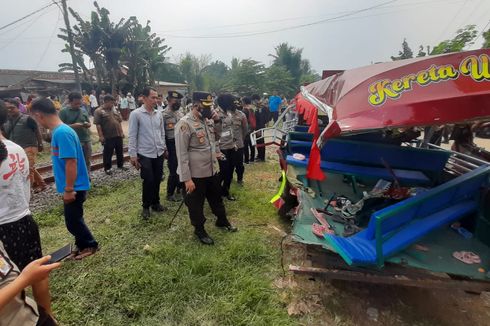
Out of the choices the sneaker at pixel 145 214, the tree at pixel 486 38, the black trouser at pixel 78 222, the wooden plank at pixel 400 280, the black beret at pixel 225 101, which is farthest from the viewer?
the tree at pixel 486 38

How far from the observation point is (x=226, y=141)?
Answer: 17.1ft

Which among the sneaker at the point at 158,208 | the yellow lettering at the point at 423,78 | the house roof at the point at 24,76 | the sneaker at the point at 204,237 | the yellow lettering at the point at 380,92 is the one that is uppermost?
the house roof at the point at 24,76

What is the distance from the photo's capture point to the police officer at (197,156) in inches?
134

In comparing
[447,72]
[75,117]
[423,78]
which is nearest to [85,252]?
[75,117]

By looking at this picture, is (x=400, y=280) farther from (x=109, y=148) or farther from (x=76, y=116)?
(x=109, y=148)

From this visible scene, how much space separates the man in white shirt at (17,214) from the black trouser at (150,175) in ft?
6.42

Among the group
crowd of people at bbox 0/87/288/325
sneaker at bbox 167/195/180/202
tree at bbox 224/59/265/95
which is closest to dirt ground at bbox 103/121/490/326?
crowd of people at bbox 0/87/288/325

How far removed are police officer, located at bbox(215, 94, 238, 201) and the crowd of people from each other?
19 mm

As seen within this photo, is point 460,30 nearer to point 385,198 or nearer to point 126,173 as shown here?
point 385,198

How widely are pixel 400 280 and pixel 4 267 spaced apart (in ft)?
9.09


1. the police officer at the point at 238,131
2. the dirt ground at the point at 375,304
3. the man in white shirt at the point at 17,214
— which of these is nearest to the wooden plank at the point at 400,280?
the dirt ground at the point at 375,304

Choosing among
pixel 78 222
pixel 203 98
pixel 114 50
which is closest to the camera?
pixel 78 222

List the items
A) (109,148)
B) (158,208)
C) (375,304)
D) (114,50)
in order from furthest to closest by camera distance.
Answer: (114,50)
(109,148)
(158,208)
(375,304)

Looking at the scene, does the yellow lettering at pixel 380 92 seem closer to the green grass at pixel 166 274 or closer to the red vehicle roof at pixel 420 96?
the red vehicle roof at pixel 420 96
